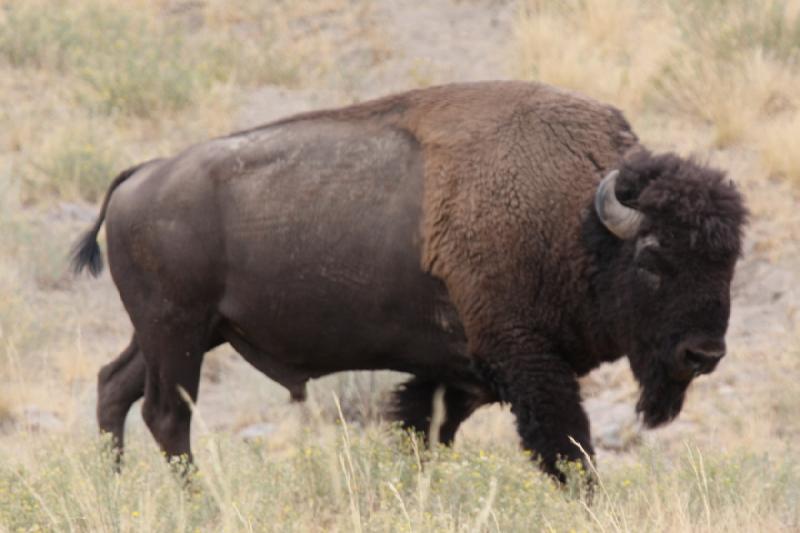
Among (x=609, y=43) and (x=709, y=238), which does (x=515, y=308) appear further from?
(x=609, y=43)

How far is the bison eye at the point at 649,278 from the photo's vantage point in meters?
5.65

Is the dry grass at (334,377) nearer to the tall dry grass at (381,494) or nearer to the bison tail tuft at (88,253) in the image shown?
the tall dry grass at (381,494)

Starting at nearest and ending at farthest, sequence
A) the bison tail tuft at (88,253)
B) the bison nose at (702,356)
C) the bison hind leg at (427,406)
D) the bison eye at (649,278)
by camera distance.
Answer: the bison nose at (702,356)
the bison eye at (649,278)
the bison hind leg at (427,406)
the bison tail tuft at (88,253)

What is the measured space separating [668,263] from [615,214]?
28 centimetres

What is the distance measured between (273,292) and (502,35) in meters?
8.62

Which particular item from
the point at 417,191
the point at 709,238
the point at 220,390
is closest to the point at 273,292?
the point at 417,191

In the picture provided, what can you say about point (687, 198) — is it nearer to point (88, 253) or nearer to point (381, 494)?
point (381, 494)

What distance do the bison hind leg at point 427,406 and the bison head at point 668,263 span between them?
35.8 inches

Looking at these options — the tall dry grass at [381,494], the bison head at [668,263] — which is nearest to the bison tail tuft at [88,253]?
the tall dry grass at [381,494]

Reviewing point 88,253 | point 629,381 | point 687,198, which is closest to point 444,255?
point 687,198

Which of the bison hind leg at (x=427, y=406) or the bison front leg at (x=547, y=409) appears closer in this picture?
the bison front leg at (x=547, y=409)

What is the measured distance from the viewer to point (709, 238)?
5496mm

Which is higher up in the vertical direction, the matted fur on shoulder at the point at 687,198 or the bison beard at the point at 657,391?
the matted fur on shoulder at the point at 687,198

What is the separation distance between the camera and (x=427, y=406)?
6.44 metres
